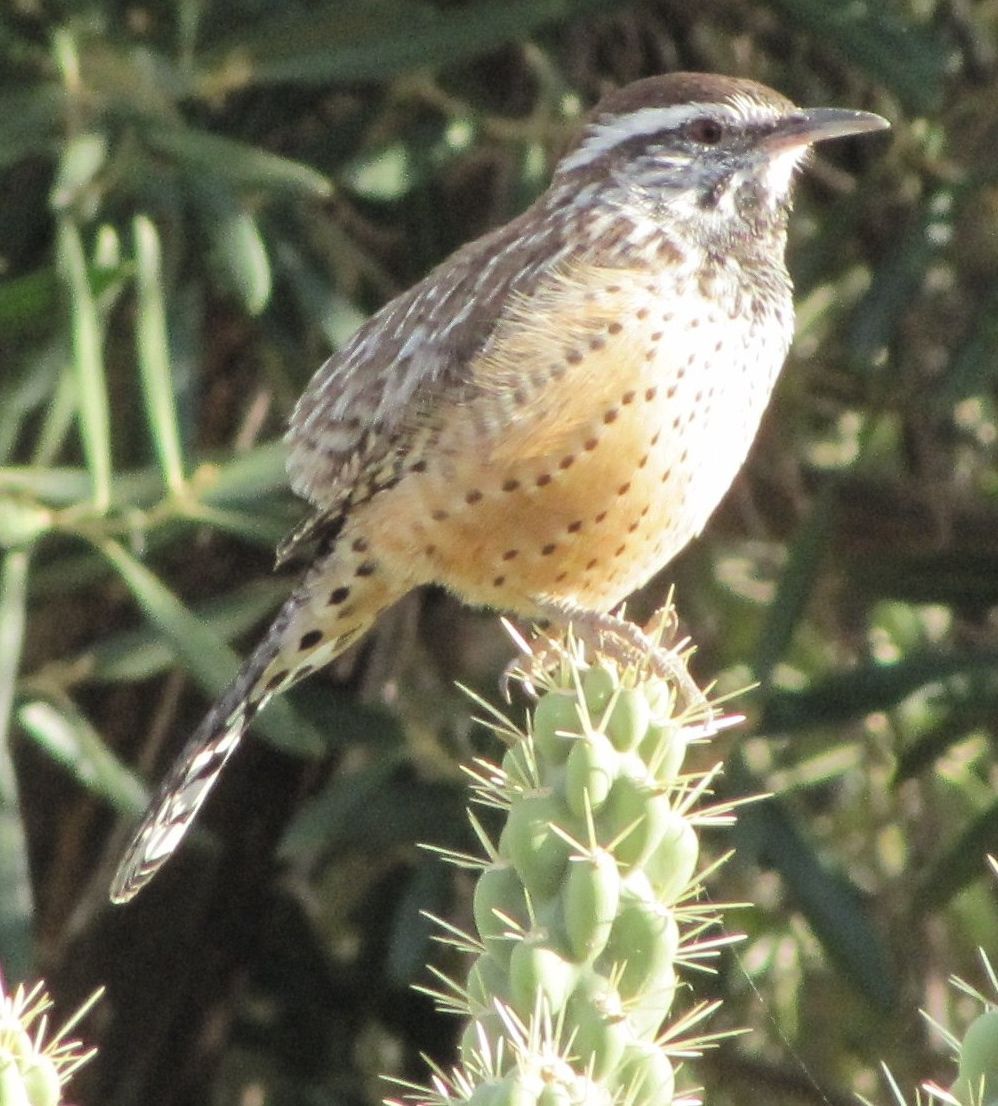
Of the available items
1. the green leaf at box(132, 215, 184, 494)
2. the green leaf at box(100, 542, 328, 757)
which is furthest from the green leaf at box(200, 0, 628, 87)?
the green leaf at box(100, 542, 328, 757)

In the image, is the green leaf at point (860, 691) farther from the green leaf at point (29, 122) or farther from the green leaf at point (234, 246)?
the green leaf at point (29, 122)

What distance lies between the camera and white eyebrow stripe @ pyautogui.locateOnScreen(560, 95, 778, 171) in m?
3.28

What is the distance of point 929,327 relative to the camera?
4461 millimetres

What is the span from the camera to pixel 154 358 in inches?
132

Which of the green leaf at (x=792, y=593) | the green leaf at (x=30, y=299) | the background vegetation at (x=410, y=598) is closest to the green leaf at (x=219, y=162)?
the background vegetation at (x=410, y=598)

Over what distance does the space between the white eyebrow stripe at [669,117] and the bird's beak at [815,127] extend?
0.03 m

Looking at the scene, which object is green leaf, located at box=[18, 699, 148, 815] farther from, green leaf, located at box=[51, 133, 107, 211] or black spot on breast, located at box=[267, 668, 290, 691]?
green leaf, located at box=[51, 133, 107, 211]

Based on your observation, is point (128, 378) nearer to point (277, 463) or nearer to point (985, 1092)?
point (277, 463)

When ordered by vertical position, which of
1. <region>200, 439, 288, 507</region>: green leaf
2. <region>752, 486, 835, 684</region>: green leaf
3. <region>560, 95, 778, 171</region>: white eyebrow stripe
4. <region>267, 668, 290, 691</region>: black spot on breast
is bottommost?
<region>752, 486, 835, 684</region>: green leaf

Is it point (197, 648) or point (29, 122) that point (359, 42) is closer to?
point (29, 122)

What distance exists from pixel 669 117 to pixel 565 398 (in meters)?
0.64

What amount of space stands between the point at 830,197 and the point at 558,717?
10.1 feet

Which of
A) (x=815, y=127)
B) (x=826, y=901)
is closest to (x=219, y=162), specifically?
(x=815, y=127)

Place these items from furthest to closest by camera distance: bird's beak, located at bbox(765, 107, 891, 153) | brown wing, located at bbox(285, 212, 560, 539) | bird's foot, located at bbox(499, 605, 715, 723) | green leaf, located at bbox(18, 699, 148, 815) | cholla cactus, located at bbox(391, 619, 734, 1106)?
green leaf, located at bbox(18, 699, 148, 815) < bird's beak, located at bbox(765, 107, 891, 153) < brown wing, located at bbox(285, 212, 560, 539) < bird's foot, located at bbox(499, 605, 715, 723) < cholla cactus, located at bbox(391, 619, 734, 1106)
